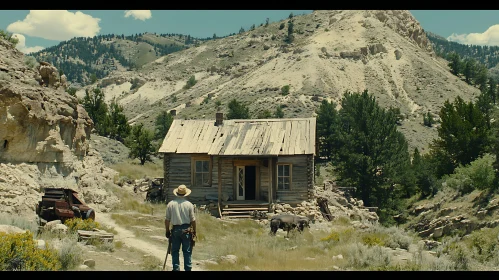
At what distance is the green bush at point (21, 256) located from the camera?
7781mm

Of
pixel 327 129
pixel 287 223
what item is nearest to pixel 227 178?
pixel 287 223

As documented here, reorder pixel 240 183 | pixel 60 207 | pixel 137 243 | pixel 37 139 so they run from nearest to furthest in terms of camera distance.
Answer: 1. pixel 137 243
2. pixel 60 207
3. pixel 37 139
4. pixel 240 183

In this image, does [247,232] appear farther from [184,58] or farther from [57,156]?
[184,58]

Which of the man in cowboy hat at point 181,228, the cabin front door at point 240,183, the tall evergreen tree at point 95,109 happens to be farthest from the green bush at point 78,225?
the tall evergreen tree at point 95,109

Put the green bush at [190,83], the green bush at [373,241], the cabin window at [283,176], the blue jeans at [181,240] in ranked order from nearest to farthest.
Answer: the blue jeans at [181,240], the green bush at [373,241], the cabin window at [283,176], the green bush at [190,83]

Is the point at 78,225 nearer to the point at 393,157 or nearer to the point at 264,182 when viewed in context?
the point at 264,182

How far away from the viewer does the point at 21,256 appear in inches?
310

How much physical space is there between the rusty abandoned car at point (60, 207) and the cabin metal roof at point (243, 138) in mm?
9355

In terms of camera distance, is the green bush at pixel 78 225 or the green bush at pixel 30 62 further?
the green bush at pixel 30 62

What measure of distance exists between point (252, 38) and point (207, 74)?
18080mm

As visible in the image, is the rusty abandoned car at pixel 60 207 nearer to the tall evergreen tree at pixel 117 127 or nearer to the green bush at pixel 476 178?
the green bush at pixel 476 178

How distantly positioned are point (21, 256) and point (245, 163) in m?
16.1

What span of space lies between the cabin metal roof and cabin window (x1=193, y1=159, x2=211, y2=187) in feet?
2.66
